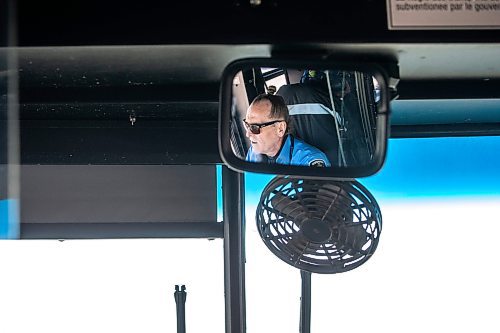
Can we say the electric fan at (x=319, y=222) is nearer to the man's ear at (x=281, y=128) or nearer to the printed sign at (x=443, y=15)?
the man's ear at (x=281, y=128)

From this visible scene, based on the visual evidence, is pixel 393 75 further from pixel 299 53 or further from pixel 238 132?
pixel 238 132

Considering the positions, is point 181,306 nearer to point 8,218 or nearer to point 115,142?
point 115,142

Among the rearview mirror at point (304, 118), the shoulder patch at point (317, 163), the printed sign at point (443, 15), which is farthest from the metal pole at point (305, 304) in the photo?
the printed sign at point (443, 15)

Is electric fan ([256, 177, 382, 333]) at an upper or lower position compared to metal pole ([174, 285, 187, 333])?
upper

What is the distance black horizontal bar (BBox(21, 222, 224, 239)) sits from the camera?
8.30 ft

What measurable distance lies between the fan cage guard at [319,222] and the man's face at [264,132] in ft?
0.47

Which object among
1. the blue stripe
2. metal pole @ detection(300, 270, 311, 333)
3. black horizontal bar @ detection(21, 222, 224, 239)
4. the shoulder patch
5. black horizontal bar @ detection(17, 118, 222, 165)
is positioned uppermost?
black horizontal bar @ detection(17, 118, 222, 165)

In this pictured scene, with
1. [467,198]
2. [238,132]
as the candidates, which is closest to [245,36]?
[238,132]

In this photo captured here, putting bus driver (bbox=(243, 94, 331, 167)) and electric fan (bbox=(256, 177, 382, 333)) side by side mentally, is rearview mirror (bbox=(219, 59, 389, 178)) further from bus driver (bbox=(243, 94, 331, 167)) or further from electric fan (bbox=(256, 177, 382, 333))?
electric fan (bbox=(256, 177, 382, 333))

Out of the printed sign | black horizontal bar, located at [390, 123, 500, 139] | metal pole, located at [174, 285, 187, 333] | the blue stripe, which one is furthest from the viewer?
black horizontal bar, located at [390, 123, 500, 139]

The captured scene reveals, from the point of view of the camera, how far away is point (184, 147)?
240cm

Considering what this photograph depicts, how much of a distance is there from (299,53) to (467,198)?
1.50m

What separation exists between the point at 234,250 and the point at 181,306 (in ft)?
0.95

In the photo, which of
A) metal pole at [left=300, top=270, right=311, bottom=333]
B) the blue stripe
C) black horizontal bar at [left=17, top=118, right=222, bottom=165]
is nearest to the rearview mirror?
the blue stripe
